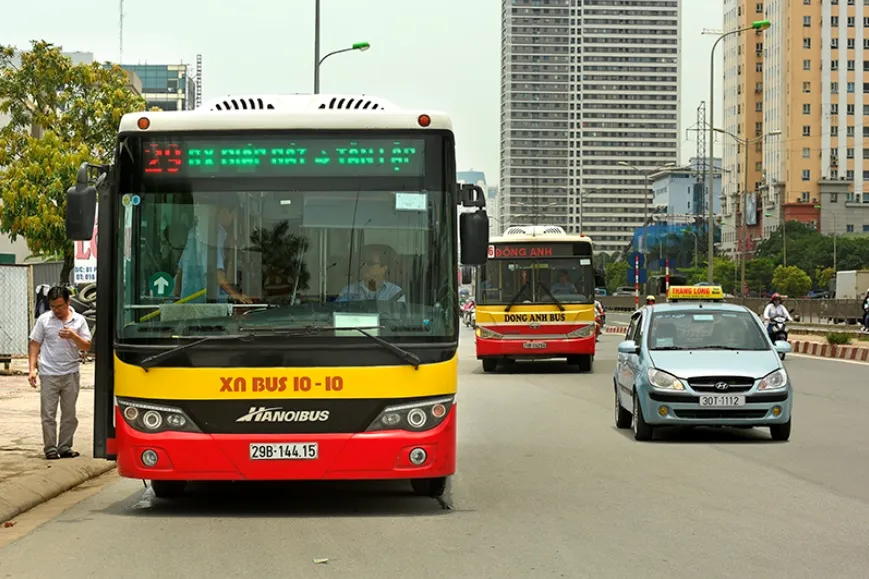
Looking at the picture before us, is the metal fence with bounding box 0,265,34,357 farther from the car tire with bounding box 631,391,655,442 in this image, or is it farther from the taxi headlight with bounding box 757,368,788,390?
the taxi headlight with bounding box 757,368,788,390

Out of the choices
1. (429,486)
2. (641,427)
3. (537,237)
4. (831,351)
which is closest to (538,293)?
(537,237)

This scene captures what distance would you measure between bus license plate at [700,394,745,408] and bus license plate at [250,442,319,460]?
638 centimetres

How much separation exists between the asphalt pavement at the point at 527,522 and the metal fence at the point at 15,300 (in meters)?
13.9

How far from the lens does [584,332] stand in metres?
28.8

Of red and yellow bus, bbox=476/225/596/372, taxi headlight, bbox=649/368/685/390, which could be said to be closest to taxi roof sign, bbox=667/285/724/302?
red and yellow bus, bbox=476/225/596/372

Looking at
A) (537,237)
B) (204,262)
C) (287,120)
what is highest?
(287,120)

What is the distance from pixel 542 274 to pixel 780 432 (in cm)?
1343

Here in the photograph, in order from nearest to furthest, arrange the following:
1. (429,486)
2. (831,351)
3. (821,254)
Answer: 1. (429,486)
2. (831,351)
3. (821,254)

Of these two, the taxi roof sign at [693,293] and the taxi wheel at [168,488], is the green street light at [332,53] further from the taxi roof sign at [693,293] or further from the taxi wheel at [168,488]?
the taxi wheel at [168,488]

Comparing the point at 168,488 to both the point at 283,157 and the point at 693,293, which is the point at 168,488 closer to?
the point at 283,157

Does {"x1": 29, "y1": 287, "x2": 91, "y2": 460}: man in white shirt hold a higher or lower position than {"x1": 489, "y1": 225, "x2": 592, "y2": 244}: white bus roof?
lower

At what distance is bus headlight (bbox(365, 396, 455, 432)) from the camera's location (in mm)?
9445

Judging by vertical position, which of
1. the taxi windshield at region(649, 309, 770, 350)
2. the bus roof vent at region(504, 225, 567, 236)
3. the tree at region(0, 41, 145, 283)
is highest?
the tree at region(0, 41, 145, 283)

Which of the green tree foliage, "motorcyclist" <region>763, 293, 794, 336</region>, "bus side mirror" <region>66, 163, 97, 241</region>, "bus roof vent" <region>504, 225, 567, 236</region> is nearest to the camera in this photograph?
"bus side mirror" <region>66, 163, 97, 241</region>
